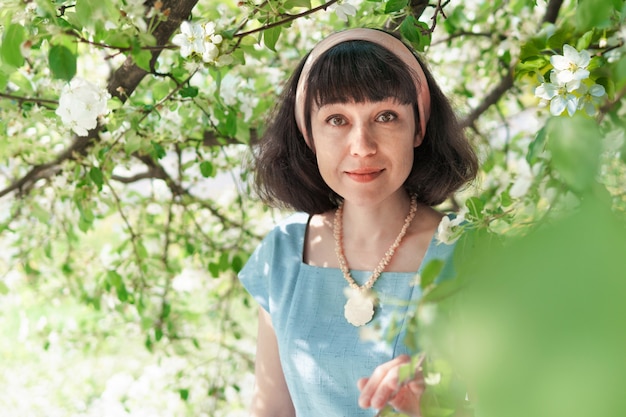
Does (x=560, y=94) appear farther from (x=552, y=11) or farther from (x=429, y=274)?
(x=552, y=11)

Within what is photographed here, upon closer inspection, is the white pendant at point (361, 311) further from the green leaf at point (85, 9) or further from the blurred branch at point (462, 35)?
the blurred branch at point (462, 35)

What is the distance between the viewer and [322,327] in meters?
1.33

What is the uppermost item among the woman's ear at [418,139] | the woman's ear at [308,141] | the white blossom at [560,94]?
the woman's ear at [308,141]

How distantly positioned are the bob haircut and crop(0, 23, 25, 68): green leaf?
49 cm

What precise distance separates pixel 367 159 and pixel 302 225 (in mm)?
376

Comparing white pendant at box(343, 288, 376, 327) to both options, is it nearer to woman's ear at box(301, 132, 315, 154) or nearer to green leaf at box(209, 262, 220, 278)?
woman's ear at box(301, 132, 315, 154)

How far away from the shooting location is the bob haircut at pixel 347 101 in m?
1.16

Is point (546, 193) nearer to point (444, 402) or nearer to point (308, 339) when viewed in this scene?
point (444, 402)

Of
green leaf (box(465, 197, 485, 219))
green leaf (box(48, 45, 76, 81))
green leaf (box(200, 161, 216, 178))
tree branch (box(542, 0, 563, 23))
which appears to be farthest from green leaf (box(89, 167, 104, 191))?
tree branch (box(542, 0, 563, 23))

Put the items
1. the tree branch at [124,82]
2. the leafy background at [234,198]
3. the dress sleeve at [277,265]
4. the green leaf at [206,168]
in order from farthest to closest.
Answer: the green leaf at [206,168] < the dress sleeve at [277,265] < the tree branch at [124,82] < the leafy background at [234,198]

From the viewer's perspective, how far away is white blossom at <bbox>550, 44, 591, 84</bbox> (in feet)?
2.69

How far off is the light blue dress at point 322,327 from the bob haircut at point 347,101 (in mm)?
100

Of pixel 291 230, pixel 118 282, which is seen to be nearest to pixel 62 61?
pixel 291 230

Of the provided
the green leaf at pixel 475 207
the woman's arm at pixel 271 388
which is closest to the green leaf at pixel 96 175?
the woman's arm at pixel 271 388
